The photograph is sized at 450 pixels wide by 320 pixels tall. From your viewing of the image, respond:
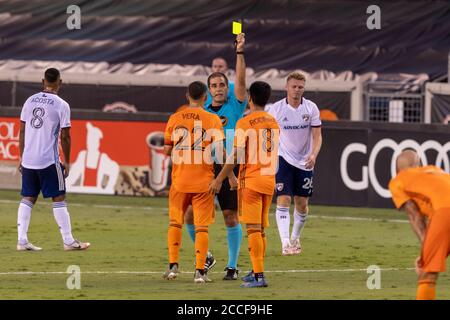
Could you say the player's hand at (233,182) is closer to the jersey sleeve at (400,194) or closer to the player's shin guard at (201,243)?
the player's shin guard at (201,243)

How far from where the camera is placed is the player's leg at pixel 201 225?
14.2 m

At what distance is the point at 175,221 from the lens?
14.3 m

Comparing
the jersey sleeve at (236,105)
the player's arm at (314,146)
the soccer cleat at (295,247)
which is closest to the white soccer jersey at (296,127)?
the player's arm at (314,146)

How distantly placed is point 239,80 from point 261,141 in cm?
123

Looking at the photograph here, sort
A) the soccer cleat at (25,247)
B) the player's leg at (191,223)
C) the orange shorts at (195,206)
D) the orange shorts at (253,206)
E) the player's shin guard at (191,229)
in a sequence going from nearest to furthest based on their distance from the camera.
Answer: the orange shorts at (253,206) → the orange shorts at (195,206) → the player's leg at (191,223) → the player's shin guard at (191,229) → the soccer cleat at (25,247)

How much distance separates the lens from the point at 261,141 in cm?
1388

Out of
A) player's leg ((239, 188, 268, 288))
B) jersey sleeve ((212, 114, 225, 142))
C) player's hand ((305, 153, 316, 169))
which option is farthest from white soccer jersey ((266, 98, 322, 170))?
player's leg ((239, 188, 268, 288))

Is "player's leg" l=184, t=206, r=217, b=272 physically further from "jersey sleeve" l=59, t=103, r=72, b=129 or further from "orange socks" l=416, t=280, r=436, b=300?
"orange socks" l=416, t=280, r=436, b=300

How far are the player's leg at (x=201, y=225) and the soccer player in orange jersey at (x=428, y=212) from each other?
337 centimetres

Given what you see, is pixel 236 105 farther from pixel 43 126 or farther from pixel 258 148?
pixel 43 126

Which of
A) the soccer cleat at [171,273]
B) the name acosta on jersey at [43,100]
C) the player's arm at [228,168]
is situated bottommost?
the soccer cleat at [171,273]

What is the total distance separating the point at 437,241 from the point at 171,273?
4.13 meters

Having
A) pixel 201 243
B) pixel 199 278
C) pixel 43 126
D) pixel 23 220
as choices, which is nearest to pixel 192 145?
pixel 201 243
